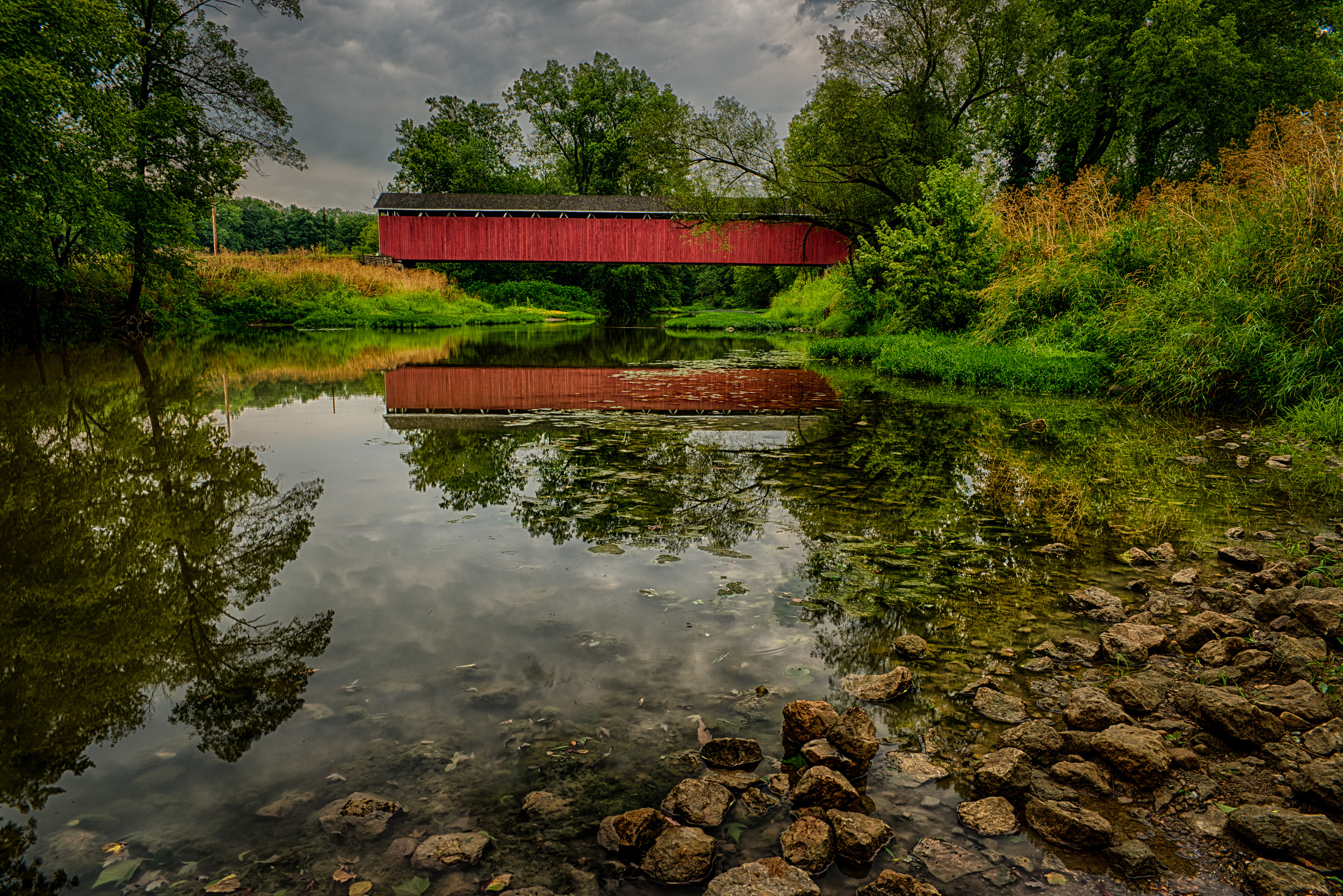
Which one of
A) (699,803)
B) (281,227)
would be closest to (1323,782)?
(699,803)

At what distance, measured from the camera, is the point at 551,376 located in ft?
42.3

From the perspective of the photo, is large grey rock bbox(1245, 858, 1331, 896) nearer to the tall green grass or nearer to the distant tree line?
the tall green grass

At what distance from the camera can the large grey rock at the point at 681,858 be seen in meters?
1.79

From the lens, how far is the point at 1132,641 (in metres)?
2.92

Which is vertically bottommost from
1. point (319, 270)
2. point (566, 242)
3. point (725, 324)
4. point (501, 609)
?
point (501, 609)

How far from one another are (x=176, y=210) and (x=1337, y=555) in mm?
22916


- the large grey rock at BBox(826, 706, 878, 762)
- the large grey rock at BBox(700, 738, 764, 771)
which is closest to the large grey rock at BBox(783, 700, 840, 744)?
the large grey rock at BBox(826, 706, 878, 762)

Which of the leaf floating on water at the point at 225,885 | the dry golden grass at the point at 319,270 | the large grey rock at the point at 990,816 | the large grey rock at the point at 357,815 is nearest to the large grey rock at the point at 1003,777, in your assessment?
the large grey rock at the point at 990,816

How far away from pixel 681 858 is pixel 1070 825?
1117 millimetres

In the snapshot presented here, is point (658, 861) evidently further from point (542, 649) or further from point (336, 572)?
point (336, 572)

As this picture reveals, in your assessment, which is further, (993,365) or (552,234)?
(552,234)

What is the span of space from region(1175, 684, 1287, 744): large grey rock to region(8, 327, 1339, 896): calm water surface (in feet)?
1.43

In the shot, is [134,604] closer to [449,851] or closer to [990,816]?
[449,851]

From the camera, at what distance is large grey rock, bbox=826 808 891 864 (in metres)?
1.87
